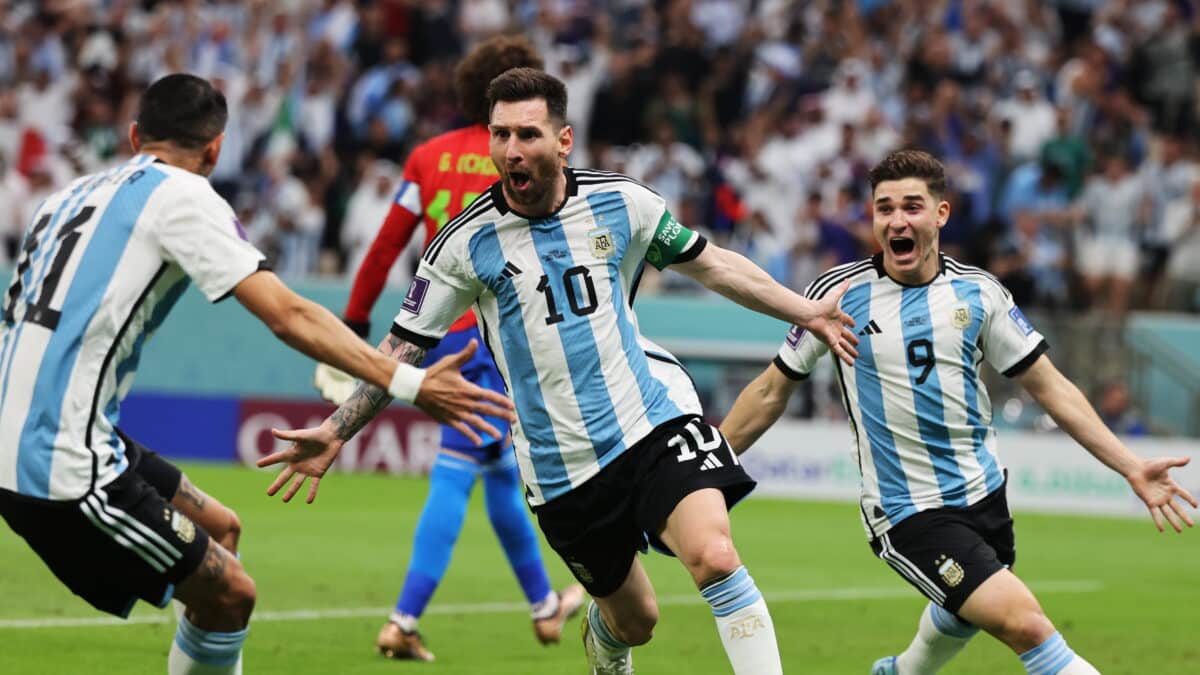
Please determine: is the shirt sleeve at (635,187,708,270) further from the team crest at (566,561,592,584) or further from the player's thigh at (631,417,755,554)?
the team crest at (566,561,592,584)

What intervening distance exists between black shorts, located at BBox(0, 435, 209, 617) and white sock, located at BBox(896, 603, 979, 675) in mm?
3001

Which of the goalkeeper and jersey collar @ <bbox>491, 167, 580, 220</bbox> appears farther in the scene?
the goalkeeper

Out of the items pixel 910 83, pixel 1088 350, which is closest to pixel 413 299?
pixel 1088 350

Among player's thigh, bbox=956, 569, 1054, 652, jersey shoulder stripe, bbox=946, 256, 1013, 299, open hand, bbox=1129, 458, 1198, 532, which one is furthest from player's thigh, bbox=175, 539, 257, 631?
open hand, bbox=1129, 458, 1198, 532

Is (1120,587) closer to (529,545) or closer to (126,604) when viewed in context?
(529,545)

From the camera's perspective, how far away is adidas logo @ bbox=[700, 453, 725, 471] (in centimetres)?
677

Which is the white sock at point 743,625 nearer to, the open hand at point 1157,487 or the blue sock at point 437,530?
the open hand at point 1157,487

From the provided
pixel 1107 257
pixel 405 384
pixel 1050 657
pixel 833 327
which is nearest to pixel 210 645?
pixel 405 384

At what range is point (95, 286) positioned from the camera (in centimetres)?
571

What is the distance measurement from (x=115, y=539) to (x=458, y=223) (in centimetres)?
183

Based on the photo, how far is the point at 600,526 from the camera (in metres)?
6.90

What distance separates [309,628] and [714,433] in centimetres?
366

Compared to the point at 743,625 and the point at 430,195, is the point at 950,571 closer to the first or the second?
the point at 743,625

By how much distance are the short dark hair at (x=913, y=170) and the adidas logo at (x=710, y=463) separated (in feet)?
4.75
